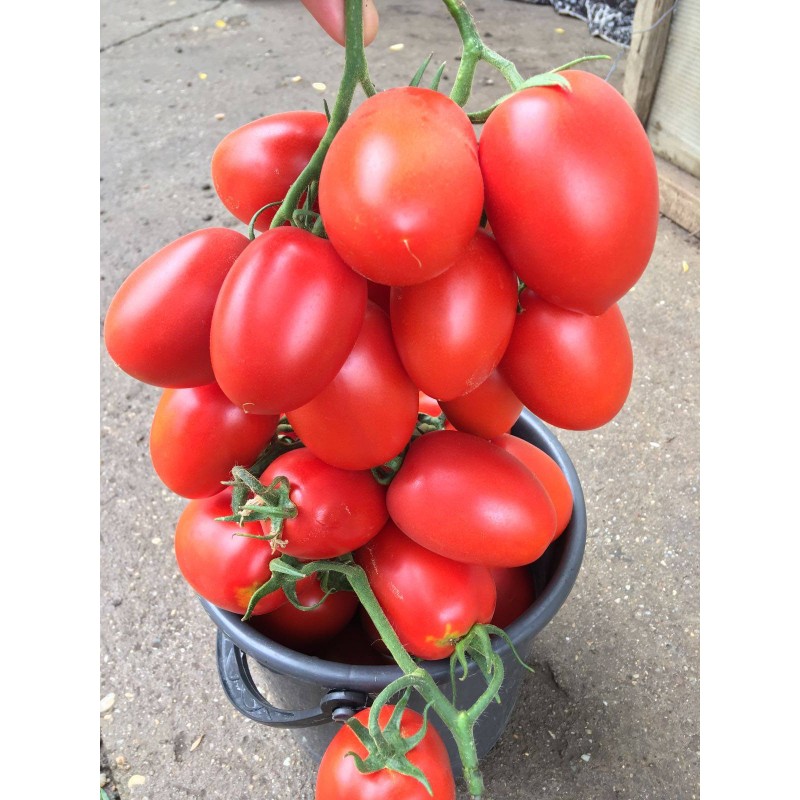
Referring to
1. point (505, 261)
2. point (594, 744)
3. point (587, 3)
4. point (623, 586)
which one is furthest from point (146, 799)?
point (587, 3)

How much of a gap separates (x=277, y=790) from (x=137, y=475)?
68 cm

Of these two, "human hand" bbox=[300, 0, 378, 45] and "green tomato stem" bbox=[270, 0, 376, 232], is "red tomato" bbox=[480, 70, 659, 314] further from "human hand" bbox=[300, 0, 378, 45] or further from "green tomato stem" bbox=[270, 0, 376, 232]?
"human hand" bbox=[300, 0, 378, 45]

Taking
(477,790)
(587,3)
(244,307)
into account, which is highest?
(244,307)

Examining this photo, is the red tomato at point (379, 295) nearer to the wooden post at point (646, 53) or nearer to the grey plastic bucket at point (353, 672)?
the grey plastic bucket at point (353, 672)

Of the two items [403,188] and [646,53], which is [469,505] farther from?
[646,53]

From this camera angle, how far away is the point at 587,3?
3.10 metres

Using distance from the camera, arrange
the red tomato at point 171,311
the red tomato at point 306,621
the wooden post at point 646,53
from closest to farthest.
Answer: the red tomato at point 171,311, the red tomato at point 306,621, the wooden post at point 646,53

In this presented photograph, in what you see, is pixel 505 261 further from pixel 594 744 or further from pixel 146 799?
pixel 146 799

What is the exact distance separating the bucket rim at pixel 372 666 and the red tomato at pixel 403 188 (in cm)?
41

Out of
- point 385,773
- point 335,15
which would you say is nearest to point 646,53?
point 335,15

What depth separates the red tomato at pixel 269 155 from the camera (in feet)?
2.31

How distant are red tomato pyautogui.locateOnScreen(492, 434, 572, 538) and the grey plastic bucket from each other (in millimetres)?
29

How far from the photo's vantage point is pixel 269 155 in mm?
705

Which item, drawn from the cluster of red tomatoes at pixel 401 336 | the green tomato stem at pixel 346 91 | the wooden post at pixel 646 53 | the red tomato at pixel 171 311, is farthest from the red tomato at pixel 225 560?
the wooden post at pixel 646 53
